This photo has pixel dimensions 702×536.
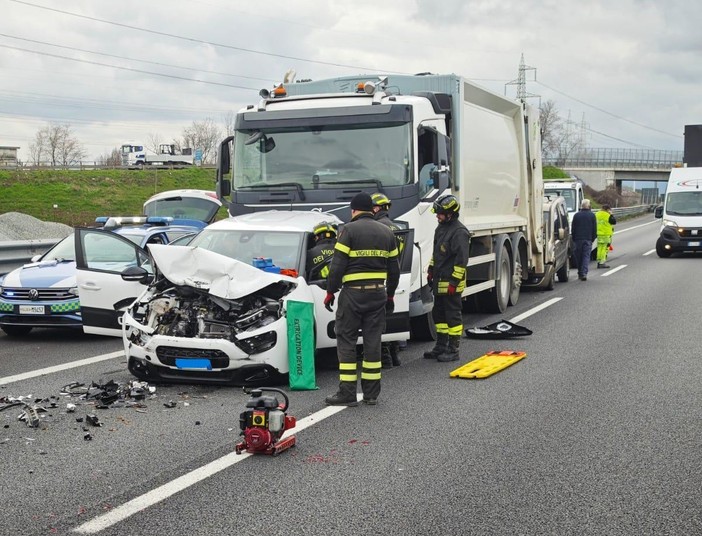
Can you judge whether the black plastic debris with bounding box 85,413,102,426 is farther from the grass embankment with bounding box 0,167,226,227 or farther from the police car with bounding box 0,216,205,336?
the grass embankment with bounding box 0,167,226,227

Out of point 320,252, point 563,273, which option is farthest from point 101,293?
point 563,273

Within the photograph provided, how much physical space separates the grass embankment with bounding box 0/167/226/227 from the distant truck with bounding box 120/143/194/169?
32.1ft

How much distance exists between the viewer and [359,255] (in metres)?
7.96

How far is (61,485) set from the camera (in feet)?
18.4

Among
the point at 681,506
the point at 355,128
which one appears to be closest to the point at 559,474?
the point at 681,506

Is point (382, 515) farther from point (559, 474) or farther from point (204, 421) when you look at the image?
point (204, 421)

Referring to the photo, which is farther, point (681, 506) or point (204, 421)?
point (204, 421)

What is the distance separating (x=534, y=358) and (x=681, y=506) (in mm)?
5350

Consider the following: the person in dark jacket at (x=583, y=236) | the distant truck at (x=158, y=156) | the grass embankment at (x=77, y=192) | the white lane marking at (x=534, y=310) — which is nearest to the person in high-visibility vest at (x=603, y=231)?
the person in dark jacket at (x=583, y=236)

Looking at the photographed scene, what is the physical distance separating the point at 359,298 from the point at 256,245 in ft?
7.25

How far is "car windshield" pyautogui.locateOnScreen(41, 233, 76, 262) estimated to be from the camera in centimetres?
1302

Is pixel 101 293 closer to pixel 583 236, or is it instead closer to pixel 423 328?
pixel 423 328

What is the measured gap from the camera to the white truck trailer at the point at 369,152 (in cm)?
1095

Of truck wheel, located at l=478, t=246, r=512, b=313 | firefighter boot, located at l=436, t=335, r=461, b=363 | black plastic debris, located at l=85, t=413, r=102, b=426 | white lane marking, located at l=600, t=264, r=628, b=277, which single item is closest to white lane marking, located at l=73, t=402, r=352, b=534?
black plastic debris, located at l=85, t=413, r=102, b=426
